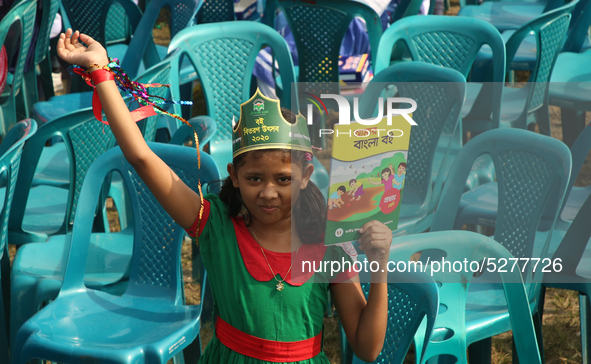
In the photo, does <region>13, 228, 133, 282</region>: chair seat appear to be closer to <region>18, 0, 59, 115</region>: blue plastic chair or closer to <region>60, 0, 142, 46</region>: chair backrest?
<region>18, 0, 59, 115</region>: blue plastic chair

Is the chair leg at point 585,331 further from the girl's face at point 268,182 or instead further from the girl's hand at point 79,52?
the girl's hand at point 79,52

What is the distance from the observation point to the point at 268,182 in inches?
65.2

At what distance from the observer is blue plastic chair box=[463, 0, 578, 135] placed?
150 inches

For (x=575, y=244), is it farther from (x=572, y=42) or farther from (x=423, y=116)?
(x=572, y=42)

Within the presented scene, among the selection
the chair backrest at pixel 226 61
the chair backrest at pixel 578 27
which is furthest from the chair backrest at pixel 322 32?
the chair backrest at pixel 578 27

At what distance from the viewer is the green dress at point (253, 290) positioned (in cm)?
172

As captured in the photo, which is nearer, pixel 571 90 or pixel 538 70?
pixel 538 70

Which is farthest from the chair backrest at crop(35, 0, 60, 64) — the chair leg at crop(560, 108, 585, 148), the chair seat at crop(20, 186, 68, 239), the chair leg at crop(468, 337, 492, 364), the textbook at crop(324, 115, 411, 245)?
the chair leg at crop(560, 108, 585, 148)

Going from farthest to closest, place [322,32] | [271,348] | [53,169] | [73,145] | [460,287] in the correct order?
[322,32] → [53,169] → [73,145] → [460,287] → [271,348]

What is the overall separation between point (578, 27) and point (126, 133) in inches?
172

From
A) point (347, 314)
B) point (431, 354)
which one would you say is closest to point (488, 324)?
point (431, 354)

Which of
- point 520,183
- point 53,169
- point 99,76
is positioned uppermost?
point 99,76

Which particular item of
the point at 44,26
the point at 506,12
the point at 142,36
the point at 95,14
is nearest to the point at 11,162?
the point at 142,36

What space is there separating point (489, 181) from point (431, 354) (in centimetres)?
170
